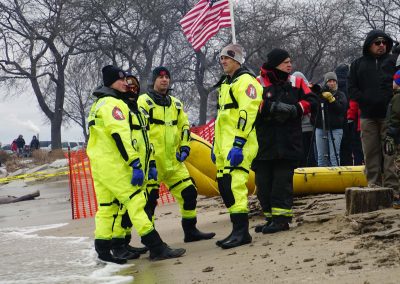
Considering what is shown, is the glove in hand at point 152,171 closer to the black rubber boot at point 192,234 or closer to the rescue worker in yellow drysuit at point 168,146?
the rescue worker in yellow drysuit at point 168,146

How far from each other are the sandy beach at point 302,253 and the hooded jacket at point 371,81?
1133 millimetres

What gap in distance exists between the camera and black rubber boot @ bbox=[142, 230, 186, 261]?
620 centimetres

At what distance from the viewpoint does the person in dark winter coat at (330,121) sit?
10562 millimetres

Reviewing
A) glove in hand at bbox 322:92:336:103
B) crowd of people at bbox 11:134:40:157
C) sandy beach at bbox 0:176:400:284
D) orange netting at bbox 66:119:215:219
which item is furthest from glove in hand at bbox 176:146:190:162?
crowd of people at bbox 11:134:40:157

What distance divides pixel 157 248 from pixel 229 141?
44.8 inches

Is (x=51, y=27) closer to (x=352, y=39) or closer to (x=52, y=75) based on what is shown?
(x=52, y=75)

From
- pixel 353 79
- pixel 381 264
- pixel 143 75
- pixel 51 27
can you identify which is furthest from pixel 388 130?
pixel 51 27

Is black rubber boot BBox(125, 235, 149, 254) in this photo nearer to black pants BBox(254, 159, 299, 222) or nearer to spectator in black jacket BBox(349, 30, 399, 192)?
black pants BBox(254, 159, 299, 222)

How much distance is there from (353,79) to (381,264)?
363cm

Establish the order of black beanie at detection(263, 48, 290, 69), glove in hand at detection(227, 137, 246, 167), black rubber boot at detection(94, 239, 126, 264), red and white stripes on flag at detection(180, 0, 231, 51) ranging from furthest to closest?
red and white stripes on flag at detection(180, 0, 231, 51), black beanie at detection(263, 48, 290, 69), black rubber boot at detection(94, 239, 126, 264), glove in hand at detection(227, 137, 246, 167)

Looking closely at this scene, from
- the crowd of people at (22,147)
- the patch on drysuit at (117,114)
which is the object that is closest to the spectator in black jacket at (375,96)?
the patch on drysuit at (117,114)

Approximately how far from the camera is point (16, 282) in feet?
19.5

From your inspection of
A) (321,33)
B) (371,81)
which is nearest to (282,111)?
(371,81)

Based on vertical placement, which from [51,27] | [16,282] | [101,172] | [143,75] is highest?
[51,27]
